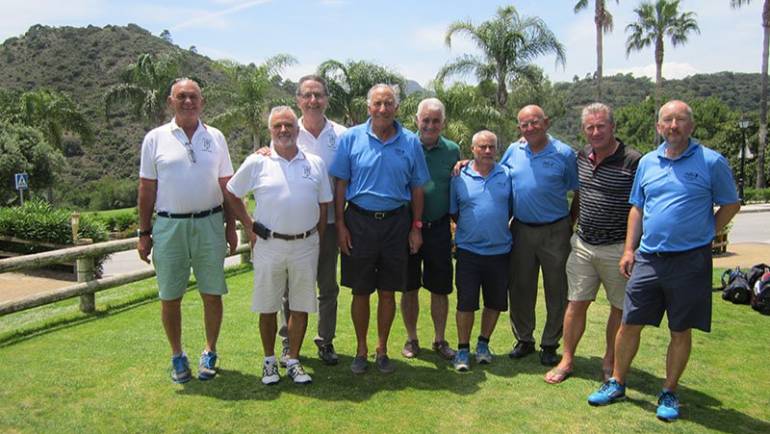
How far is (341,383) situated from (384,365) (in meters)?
0.40

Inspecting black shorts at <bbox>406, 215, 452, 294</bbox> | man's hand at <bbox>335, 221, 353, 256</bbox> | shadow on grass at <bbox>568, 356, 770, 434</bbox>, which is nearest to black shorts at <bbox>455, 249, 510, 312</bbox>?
black shorts at <bbox>406, 215, 452, 294</bbox>

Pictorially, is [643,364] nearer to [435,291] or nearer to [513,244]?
[513,244]

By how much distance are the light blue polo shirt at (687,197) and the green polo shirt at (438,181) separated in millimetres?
1571

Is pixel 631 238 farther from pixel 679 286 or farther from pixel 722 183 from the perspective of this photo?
pixel 722 183

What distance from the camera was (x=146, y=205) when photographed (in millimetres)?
4254

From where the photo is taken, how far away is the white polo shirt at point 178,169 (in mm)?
4180

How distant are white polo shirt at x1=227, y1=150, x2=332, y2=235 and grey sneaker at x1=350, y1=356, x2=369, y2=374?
1.16 meters

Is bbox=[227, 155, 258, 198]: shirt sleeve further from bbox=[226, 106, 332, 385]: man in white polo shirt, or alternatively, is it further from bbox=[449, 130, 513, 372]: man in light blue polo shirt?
bbox=[449, 130, 513, 372]: man in light blue polo shirt

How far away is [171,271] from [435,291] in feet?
6.80

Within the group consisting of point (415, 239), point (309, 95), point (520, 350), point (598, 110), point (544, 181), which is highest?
point (309, 95)

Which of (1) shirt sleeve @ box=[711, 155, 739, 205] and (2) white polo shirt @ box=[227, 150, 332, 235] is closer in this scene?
(1) shirt sleeve @ box=[711, 155, 739, 205]

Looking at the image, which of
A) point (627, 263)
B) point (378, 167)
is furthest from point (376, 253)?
point (627, 263)

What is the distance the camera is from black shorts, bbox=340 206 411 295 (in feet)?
14.4

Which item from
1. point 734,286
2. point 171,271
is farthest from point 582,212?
point 734,286
